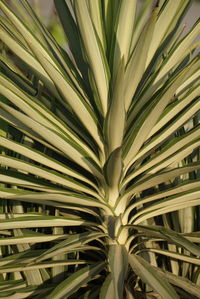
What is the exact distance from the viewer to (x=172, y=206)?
1.30m

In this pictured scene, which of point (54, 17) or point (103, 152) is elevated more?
point (54, 17)

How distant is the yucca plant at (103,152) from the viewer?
3.85 feet

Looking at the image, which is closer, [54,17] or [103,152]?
[103,152]

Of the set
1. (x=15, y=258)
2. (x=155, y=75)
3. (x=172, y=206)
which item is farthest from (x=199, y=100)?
(x=15, y=258)

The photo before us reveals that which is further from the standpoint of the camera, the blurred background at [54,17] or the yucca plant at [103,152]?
the blurred background at [54,17]

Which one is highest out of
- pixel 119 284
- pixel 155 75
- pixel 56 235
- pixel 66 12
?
pixel 66 12

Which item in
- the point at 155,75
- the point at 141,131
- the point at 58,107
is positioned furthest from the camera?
the point at 58,107

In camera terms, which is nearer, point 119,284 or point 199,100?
point 119,284

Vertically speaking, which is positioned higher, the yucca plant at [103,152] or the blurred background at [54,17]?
the blurred background at [54,17]

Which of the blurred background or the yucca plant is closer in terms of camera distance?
the yucca plant

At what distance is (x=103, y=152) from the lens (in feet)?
4.35

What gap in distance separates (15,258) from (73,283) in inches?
7.9

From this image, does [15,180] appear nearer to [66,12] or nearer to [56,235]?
[56,235]

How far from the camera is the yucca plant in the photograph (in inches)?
46.2
